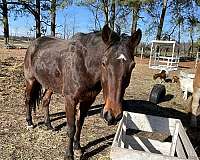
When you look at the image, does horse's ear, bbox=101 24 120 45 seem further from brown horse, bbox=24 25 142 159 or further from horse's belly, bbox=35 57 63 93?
horse's belly, bbox=35 57 63 93

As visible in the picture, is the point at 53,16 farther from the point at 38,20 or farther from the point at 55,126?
the point at 55,126

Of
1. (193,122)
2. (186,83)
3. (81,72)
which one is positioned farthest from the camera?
(186,83)

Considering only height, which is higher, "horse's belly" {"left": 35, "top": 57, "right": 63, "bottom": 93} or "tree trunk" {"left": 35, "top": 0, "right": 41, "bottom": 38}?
"tree trunk" {"left": 35, "top": 0, "right": 41, "bottom": 38}

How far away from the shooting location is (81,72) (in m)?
3.82

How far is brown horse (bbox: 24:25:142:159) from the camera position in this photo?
2934 mm

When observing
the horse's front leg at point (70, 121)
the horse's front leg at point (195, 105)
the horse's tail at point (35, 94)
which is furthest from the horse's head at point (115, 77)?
the horse's front leg at point (195, 105)

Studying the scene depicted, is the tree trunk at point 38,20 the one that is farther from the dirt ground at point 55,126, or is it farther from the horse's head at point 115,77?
the horse's head at point 115,77

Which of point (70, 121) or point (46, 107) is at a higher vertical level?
point (70, 121)

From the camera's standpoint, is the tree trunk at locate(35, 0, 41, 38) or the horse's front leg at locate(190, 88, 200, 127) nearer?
the horse's front leg at locate(190, 88, 200, 127)

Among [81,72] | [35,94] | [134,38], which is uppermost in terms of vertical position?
[134,38]

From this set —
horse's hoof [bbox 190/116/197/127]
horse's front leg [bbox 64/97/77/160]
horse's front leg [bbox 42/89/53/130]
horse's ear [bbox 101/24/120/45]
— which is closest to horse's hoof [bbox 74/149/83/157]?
horse's front leg [bbox 64/97/77/160]

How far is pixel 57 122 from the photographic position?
5750 millimetres

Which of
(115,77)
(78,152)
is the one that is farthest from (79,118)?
(115,77)

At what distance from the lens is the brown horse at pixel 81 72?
9.62 ft
